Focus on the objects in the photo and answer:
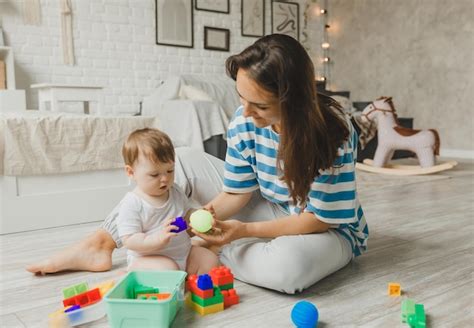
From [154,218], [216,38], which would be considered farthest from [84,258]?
[216,38]

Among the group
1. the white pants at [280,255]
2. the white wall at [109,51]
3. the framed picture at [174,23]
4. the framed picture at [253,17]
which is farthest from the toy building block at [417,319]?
the framed picture at [253,17]

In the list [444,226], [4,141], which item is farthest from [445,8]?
[4,141]

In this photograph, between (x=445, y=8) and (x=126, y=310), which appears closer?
(x=126, y=310)

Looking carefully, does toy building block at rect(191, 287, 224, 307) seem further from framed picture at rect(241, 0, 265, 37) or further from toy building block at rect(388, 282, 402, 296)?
framed picture at rect(241, 0, 265, 37)

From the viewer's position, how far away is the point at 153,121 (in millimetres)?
2283

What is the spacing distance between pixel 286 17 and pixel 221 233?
4577mm

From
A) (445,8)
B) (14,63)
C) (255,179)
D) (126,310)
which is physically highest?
(445,8)

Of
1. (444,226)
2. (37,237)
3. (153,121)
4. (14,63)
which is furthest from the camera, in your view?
(14,63)

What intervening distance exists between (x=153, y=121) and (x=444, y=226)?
141 cm

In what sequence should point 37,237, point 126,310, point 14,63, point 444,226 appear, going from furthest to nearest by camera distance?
point 14,63 < point 444,226 < point 37,237 < point 126,310

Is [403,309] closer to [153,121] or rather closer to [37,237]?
[37,237]

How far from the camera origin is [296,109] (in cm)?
103

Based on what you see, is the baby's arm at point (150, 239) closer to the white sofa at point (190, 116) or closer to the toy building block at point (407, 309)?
the toy building block at point (407, 309)

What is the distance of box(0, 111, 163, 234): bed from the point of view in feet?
6.06
